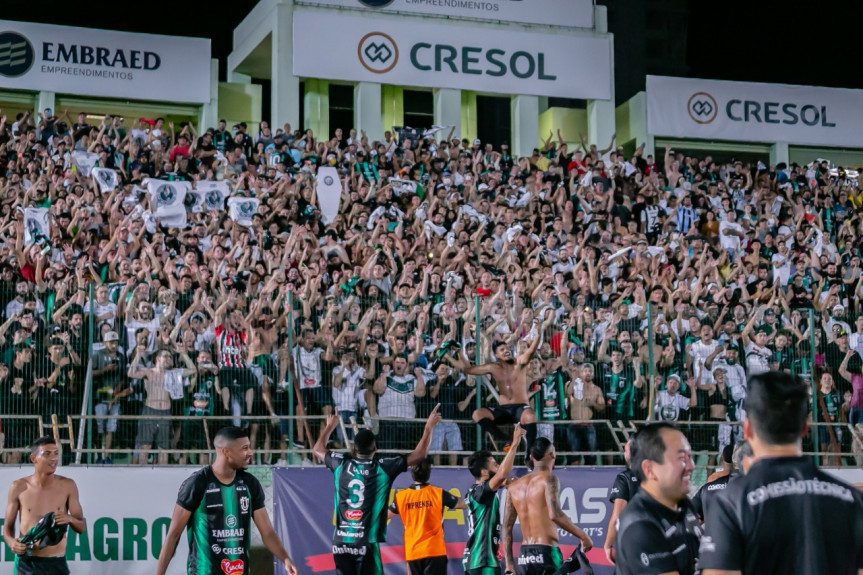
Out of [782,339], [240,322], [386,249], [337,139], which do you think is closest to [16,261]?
[240,322]

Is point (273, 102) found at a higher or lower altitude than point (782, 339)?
higher

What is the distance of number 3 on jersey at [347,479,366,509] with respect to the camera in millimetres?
12070

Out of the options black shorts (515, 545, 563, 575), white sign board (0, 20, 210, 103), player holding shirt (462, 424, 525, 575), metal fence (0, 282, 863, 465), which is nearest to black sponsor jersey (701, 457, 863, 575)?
black shorts (515, 545, 563, 575)

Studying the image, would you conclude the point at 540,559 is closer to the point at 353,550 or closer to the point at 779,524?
the point at 353,550

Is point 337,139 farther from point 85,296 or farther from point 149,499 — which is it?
point 149,499

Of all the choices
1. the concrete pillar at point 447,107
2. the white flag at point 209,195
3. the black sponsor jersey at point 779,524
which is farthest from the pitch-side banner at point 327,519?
the concrete pillar at point 447,107

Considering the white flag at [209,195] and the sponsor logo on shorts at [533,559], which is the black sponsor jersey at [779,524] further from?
the white flag at [209,195]

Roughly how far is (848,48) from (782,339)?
2655 cm

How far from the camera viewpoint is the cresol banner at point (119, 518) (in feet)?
48.8

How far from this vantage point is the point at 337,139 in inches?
1005

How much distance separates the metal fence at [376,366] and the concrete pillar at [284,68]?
40.9 ft

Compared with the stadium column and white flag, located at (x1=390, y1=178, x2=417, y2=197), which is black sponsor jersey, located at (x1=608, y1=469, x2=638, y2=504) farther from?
the stadium column

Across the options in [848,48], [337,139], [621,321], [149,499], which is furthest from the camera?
[848,48]

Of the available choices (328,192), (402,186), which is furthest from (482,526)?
(402,186)
